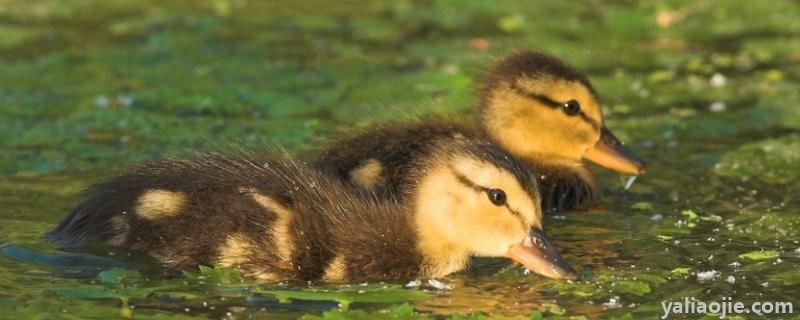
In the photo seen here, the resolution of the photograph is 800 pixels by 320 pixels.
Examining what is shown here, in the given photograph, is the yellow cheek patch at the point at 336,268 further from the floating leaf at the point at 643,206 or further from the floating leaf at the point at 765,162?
the floating leaf at the point at 765,162

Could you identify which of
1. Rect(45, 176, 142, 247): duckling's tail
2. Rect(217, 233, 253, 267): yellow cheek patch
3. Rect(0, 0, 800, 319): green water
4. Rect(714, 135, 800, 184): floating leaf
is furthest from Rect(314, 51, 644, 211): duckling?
Rect(217, 233, 253, 267): yellow cheek patch

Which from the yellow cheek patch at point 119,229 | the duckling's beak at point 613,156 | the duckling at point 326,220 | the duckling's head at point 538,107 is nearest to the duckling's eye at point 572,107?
the duckling's head at point 538,107

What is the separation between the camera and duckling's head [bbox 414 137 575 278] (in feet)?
21.3

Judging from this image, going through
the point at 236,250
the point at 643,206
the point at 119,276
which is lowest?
the point at 119,276

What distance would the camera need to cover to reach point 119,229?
6.60 metres

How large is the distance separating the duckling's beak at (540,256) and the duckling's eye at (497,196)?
0.61 ft

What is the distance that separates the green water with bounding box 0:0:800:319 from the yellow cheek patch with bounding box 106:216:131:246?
67 mm

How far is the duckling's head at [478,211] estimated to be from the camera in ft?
21.3

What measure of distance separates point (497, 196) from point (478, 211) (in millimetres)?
104

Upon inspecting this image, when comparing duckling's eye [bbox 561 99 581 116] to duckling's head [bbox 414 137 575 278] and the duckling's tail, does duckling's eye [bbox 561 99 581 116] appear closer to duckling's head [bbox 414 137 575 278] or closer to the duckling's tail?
duckling's head [bbox 414 137 575 278]

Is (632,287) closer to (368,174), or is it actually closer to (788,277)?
(788,277)

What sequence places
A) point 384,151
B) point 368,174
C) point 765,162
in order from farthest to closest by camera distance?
point 765,162 < point 384,151 < point 368,174

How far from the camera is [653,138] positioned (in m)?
9.45

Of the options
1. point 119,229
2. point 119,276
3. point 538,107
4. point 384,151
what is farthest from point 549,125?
point 119,276
